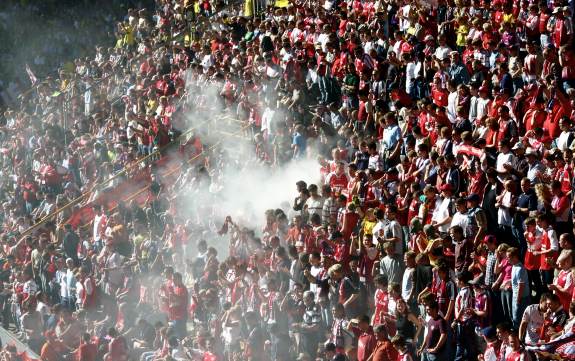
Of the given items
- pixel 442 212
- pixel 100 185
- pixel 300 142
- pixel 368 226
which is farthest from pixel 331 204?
pixel 100 185

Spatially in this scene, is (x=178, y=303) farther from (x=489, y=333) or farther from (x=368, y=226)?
(x=489, y=333)

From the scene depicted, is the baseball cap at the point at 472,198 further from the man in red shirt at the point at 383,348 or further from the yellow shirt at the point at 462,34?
the yellow shirt at the point at 462,34

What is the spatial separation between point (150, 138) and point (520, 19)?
320 inches

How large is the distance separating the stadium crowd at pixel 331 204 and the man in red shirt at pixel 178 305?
0.11 feet

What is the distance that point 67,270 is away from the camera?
20.3 metres

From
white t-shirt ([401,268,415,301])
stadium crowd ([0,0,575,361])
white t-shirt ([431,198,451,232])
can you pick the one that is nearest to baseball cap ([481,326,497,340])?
stadium crowd ([0,0,575,361])

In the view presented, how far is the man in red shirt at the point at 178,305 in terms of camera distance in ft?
57.2

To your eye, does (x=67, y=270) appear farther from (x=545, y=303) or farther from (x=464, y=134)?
(x=545, y=303)

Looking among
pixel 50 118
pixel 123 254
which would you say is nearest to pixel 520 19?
pixel 123 254

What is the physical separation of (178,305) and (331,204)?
2631 millimetres

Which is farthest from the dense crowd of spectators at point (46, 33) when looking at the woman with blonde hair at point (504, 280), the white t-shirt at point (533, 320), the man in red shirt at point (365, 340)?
the white t-shirt at point (533, 320)

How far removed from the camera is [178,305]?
17.4 metres

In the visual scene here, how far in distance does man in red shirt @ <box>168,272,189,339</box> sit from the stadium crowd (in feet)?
0.11

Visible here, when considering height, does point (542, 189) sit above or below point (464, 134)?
below
